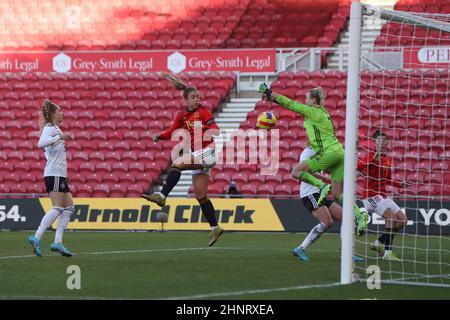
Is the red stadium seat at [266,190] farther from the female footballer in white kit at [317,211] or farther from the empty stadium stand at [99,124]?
the female footballer in white kit at [317,211]

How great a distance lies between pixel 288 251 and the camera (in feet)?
49.6

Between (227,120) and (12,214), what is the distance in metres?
7.22

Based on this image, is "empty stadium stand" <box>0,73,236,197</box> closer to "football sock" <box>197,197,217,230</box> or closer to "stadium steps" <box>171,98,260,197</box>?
"stadium steps" <box>171,98,260,197</box>

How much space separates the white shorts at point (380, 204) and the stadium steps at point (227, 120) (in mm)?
10861

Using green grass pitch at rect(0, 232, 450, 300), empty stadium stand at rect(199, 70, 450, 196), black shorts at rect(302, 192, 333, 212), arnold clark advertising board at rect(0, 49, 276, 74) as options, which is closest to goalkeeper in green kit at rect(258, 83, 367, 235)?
black shorts at rect(302, 192, 333, 212)

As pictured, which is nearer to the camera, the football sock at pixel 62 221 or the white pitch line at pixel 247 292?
the white pitch line at pixel 247 292

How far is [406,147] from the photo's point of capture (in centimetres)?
2225

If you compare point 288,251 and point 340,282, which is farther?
point 288,251

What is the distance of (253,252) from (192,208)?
8.25 metres

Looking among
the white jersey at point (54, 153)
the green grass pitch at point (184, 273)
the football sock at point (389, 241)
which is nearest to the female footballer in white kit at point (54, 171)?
the white jersey at point (54, 153)

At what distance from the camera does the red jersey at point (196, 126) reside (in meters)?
14.3

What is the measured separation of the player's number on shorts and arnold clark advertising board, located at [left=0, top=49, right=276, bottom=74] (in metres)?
7.82
